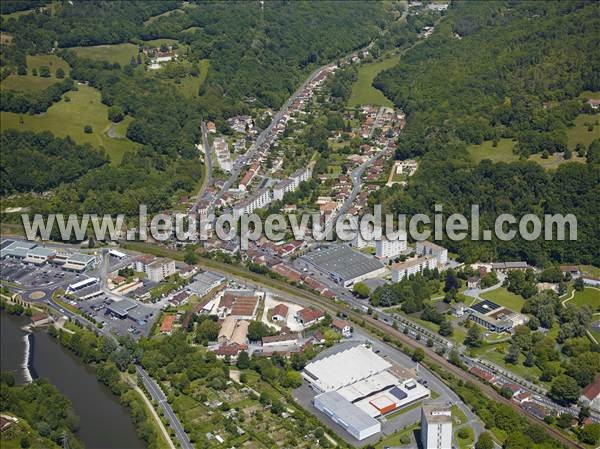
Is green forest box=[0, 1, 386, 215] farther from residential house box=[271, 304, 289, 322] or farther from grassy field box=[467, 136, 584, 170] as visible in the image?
grassy field box=[467, 136, 584, 170]

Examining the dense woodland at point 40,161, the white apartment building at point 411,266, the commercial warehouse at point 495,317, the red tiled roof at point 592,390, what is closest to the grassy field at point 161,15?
the dense woodland at point 40,161

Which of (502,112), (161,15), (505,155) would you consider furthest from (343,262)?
(161,15)

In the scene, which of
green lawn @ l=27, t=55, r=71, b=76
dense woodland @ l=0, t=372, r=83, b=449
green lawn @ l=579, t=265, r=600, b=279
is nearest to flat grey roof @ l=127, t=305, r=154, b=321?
dense woodland @ l=0, t=372, r=83, b=449

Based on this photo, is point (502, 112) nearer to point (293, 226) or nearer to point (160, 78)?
point (293, 226)

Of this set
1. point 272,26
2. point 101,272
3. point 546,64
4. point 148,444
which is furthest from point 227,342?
point 272,26

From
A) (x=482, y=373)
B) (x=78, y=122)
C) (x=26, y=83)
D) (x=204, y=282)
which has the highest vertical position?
(x=26, y=83)

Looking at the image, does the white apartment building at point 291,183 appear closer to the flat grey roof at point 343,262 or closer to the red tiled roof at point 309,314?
the flat grey roof at point 343,262

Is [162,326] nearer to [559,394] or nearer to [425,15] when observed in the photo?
[559,394]
